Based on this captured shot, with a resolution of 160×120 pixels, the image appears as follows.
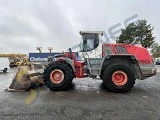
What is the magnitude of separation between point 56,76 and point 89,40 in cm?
213

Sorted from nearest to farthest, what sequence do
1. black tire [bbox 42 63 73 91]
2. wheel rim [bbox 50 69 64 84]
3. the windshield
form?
black tire [bbox 42 63 73 91] → wheel rim [bbox 50 69 64 84] → the windshield

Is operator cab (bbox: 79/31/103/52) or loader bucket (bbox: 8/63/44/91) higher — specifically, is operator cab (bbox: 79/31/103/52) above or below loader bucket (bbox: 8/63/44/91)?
above

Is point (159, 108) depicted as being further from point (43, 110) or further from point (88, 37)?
point (88, 37)

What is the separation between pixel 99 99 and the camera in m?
6.10

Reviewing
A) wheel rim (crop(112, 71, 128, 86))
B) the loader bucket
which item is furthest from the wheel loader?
the loader bucket

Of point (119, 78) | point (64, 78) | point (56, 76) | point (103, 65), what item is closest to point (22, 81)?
point (56, 76)

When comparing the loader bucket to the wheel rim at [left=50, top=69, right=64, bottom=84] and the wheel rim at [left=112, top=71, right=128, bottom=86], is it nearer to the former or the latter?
the wheel rim at [left=50, top=69, right=64, bottom=84]

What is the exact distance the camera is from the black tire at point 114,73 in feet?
24.1

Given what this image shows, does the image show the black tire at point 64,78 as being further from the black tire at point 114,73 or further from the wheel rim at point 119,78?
the wheel rim at point 119,78

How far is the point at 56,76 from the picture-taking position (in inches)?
305

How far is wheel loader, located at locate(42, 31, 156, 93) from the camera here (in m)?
7.43

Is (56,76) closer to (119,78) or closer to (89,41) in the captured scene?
(89,41)

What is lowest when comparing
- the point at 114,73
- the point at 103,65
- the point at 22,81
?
the point at 22,81

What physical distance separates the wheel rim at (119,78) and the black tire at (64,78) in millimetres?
1725
